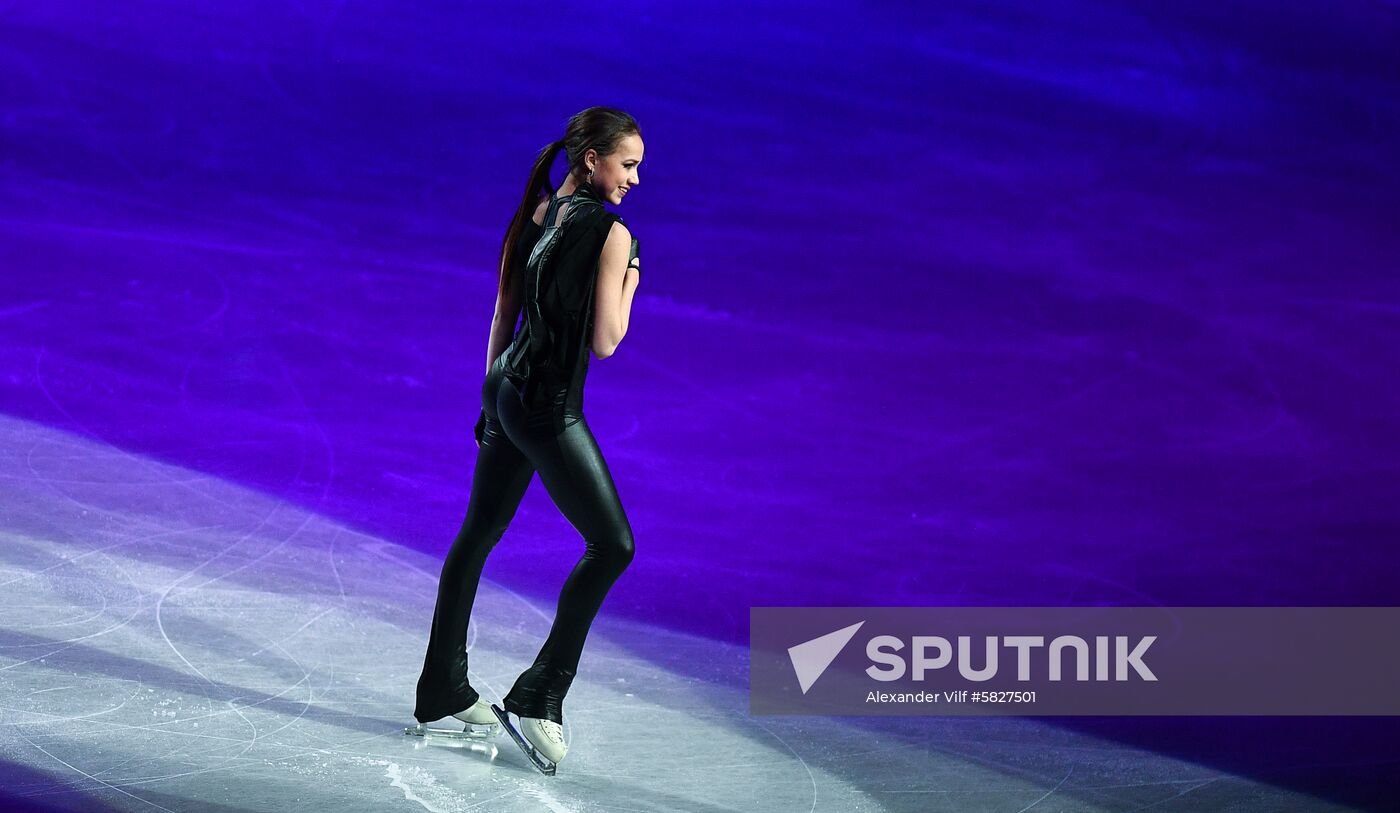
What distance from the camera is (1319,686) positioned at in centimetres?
572

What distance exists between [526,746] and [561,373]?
→ 1042 mm

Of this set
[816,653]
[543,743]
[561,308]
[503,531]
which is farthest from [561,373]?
[816,653]

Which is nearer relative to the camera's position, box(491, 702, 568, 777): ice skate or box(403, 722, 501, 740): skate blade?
box(491, 702, 568, 777): ice skate

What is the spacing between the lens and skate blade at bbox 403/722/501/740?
15.7 feet

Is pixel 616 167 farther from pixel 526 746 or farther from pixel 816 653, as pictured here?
pixel 816 653

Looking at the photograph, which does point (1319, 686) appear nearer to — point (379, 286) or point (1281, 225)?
point (1281, 225)

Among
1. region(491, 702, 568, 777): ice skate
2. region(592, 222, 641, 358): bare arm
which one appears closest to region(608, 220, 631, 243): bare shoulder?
region(592, 222, 641, 358): bare arm

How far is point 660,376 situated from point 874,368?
112cm

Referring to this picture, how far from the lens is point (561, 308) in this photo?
441 centimetres

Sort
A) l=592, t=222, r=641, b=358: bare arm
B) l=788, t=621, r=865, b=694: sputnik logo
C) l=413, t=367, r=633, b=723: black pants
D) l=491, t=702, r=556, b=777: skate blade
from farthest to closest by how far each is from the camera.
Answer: l=788, t=621, r=865, b=694: sputnik logo → l=491, t=702, r=556, b=777: skate blade → l=413, t=367, r=633, b=723: black pants → l=592, t=222, r=641, b=358: bare arm

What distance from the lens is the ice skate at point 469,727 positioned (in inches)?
188

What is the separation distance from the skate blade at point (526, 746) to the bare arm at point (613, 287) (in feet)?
3.56

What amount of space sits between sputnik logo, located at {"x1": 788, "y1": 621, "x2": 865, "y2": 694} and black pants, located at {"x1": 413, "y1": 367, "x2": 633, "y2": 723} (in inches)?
44.8

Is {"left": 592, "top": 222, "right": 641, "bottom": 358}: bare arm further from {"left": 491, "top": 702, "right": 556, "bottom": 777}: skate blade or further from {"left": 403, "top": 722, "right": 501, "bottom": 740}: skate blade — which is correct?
{"left": 403, "top": 722, "right": 501, "bottom": 740}: skate blade
